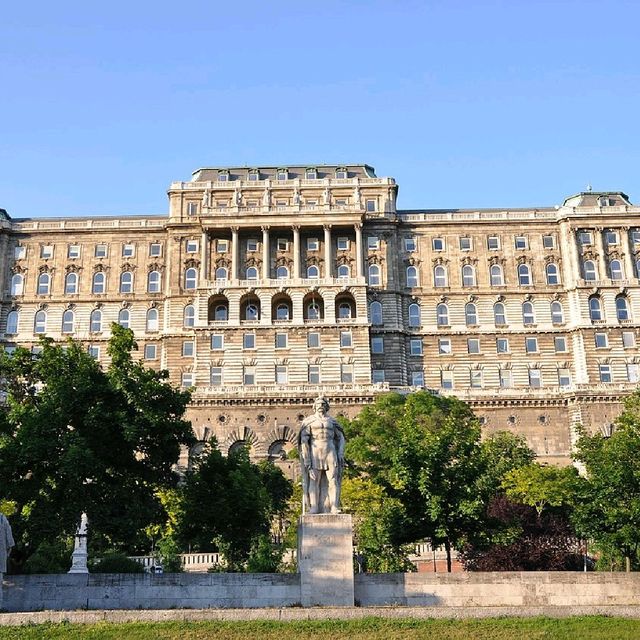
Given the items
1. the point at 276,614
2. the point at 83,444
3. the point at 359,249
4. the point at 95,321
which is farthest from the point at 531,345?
the point at 276,614

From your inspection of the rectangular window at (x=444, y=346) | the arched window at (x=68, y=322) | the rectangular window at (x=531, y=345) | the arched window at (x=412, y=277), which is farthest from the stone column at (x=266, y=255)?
the rectangular window at (x=531, y=345)

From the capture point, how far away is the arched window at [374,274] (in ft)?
294

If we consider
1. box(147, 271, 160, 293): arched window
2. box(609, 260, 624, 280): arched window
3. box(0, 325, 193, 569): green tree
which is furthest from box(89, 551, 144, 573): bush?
box(609, 260, 624, 280): arched window

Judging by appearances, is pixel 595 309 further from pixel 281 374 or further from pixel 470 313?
pixel 281 374

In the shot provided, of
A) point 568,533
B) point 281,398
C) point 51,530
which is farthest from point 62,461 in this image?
point 281,398

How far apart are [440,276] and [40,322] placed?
136 feet

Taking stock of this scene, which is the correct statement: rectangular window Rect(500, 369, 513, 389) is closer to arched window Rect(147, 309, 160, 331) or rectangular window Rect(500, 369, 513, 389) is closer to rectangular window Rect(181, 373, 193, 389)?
rectangular window Rect(181, 373, 193, 389)

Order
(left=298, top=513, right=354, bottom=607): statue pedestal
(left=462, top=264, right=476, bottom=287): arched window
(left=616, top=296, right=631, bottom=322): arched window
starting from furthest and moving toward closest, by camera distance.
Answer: (left=462, top=264, right=476, bottom=287): arched window, (left=616, top=296, right=631, bottom=322): arched window, (left=298, top=513, right=354, bottom=607): statue pedestal

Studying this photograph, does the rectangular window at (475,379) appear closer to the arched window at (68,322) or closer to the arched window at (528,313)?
the arched window at (528,313)

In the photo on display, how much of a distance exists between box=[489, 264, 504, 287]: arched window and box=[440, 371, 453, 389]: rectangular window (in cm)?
1077

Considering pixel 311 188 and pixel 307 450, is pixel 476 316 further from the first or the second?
pixel 307 450

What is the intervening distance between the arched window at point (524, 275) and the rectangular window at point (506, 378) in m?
9.74

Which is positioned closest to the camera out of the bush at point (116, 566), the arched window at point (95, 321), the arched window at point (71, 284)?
the bush at point (116, 566)

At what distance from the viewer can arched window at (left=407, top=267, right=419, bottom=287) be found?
90562 millimetres
